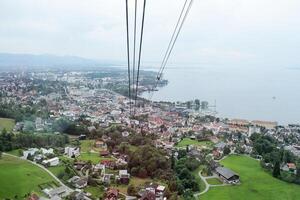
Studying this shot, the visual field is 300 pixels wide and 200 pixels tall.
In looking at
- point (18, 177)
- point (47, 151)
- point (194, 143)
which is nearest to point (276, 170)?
point (194, 143)

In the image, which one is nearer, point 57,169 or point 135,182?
point 135,182

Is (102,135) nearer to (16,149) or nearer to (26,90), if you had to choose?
(16,149)

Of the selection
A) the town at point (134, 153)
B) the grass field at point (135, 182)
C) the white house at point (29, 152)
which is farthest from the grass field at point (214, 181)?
the white house at point (29, 152)

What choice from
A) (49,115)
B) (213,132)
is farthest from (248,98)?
(49,115)

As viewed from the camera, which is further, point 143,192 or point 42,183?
point 42,183

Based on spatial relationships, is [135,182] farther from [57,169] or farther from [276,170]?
[276,170]

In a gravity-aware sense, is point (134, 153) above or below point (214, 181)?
above

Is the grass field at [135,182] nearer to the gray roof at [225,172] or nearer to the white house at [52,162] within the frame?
the gray roof at [225,172]
